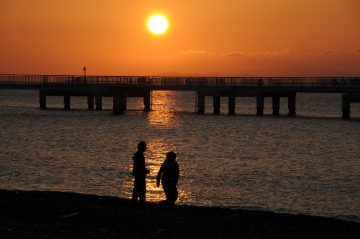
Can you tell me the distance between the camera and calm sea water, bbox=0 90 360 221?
107ft

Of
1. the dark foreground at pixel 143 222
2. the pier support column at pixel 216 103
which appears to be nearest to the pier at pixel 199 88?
the pier support column at pixel 216 103

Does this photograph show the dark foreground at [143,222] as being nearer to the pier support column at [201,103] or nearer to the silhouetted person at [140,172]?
the silhouetted person at [140,172]

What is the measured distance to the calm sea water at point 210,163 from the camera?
3275cm

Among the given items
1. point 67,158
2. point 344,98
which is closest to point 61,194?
point 67,158

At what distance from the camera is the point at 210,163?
4884 cm

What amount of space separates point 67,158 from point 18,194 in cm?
2532

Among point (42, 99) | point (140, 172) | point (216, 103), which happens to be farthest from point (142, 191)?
point (42, 99)

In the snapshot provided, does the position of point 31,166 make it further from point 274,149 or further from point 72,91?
point 72,91

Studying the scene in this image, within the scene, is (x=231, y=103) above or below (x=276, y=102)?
below

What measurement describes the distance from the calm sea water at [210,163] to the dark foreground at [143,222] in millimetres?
7225

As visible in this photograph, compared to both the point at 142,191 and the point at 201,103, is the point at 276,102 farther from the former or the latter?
the point at 142,191

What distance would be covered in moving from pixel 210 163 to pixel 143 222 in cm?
2939

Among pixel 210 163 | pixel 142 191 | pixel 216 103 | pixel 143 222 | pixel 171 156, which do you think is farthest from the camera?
pixel 216 103

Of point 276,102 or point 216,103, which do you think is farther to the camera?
point 216,103
